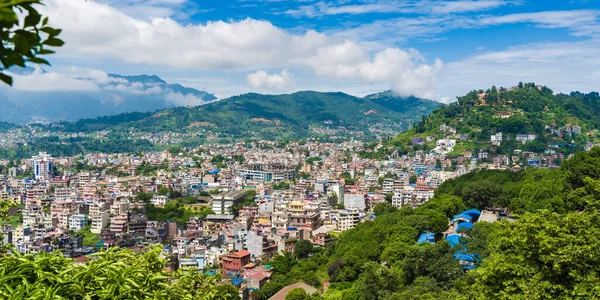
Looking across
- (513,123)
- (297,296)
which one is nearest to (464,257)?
(297,296)

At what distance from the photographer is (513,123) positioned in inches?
1879

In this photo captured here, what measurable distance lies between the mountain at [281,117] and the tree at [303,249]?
243ft

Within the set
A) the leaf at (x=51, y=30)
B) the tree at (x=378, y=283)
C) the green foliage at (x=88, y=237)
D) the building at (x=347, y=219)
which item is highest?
the leaf at (x=51, y=30)

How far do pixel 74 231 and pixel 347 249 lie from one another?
1737 cm

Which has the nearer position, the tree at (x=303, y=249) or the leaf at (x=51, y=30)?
the leaf at (x=51, y=30)

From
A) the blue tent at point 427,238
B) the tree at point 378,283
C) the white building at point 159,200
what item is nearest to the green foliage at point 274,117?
the white building at point 159,200

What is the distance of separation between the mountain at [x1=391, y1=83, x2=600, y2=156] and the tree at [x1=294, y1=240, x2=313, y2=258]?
28.8 metres

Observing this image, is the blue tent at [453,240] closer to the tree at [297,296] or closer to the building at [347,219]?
the tree at [297,296]

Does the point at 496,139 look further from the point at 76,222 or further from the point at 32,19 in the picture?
the point at 32,19

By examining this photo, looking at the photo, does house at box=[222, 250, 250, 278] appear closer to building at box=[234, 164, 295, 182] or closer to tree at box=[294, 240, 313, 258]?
tree at box=[294, 240, 313, 258]

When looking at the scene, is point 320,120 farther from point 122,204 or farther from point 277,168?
point 122,204

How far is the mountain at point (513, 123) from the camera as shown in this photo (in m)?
45.8

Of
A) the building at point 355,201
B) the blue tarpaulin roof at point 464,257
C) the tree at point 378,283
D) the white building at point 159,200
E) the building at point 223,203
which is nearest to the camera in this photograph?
the tree at point 378,283

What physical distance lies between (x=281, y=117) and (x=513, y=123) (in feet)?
246
